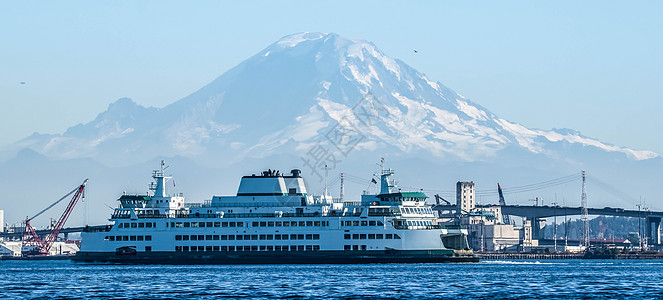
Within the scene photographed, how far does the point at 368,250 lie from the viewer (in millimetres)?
118688

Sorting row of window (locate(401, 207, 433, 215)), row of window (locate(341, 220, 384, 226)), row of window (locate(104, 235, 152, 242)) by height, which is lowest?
row of window (locate(104, 235, 152, 242))

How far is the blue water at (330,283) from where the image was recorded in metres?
76.2

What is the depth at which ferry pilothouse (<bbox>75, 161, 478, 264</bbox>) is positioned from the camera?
118562mm

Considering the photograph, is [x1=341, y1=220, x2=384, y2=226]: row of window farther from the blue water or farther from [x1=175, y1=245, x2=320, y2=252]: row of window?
the blue water

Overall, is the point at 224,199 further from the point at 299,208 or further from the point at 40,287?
the point at 40,287

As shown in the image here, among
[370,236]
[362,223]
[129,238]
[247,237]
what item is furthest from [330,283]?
[129,238]

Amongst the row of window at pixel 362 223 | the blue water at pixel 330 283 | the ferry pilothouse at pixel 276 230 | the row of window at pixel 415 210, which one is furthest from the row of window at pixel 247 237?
the row of window at pixel 415 210

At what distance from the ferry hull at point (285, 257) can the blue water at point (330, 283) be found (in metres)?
4.21

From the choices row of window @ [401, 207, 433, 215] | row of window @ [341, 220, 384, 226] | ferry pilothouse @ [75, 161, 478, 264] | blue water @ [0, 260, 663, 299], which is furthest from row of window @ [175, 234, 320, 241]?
row of window @ [401, 207, 433, 215]

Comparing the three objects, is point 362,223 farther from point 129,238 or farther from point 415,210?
point 129,238

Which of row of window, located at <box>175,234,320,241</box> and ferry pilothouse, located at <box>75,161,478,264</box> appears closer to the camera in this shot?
ferry pilothouse, located at <box>75,161,478,264</box>

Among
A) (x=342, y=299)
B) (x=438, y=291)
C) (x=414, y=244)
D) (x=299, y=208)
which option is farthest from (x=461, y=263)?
(x=342, y=299)

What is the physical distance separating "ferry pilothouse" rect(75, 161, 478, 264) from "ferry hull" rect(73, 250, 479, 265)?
97 millimetres

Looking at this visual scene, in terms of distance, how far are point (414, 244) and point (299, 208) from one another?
12.3 m
